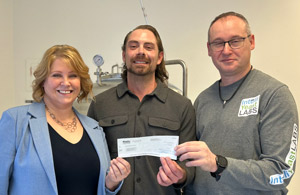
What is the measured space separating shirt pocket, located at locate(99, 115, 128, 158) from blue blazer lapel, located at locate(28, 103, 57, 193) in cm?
31

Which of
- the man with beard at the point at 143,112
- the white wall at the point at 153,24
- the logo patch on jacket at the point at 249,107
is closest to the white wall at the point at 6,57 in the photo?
the white wall at the point at 153,24

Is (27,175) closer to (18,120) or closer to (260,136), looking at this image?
(18,120)

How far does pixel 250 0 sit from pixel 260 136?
1928mm

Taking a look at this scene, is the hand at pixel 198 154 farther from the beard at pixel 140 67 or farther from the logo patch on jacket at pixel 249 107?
the beard at pixel 140 67

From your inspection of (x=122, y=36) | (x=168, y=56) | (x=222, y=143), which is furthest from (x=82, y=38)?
(x=222, y=143)

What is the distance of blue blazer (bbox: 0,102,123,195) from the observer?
97 centimetres

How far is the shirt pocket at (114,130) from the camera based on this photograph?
1.29 m

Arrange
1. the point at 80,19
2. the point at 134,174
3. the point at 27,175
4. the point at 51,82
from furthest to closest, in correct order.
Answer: the point at 80,19
the point at 134,174
the point at 51,82
the point at 27,175

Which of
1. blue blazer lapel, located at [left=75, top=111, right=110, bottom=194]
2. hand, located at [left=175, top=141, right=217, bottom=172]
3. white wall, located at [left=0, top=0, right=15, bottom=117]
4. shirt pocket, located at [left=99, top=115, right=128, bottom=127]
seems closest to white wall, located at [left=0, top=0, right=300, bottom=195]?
white wall, located at [left=0, top=0, right=15, bottom=117]

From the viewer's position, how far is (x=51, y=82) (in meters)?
1.12

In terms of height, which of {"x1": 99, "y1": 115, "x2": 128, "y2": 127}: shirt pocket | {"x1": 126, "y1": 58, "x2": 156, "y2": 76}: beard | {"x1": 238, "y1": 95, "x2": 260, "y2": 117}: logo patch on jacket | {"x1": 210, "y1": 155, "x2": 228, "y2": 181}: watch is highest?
{"x1": 126, "y1": 58, "x2": 156, "y2": 76}: beard

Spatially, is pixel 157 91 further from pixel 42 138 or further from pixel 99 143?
pixel 42 138

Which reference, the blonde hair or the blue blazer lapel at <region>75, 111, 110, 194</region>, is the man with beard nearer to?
the blue blazer lapel at <region>75, 111, 110, 194</region>

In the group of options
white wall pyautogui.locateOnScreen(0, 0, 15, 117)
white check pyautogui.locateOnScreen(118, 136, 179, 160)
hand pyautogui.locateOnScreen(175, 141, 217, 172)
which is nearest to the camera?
hand pyautogui.locateOnScreen(175, 141, 217, 172)
